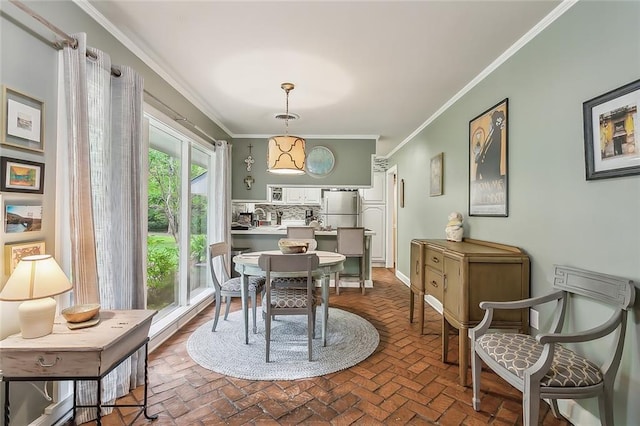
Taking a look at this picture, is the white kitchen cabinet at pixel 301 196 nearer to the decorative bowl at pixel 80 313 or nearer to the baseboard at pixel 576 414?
the decorative bowl at pixel 80 313

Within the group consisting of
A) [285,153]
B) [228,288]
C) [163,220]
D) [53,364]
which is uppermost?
[285,153]

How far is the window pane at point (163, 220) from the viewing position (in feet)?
9.03

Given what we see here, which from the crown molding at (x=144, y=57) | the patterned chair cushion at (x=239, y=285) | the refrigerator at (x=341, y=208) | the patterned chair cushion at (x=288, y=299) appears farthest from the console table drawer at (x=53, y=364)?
the refrigerator at (x=341, y=208)

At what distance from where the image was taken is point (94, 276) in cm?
162

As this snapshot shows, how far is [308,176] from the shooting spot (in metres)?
4.95

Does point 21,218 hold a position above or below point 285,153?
below


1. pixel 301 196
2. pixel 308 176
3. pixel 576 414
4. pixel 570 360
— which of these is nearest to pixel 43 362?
pixel 570 360

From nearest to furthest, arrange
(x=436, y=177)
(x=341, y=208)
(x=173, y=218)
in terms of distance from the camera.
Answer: (x=173, y=218)
(x=436, y=177)
(x=341, y=208)

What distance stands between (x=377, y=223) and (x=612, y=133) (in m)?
5.20

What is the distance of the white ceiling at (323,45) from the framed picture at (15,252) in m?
1.47

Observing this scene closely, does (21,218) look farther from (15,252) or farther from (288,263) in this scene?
(288,263)

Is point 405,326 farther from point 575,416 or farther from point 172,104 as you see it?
→ point 172,104

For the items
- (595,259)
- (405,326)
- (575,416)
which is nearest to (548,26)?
(595,259)

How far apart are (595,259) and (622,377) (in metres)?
0.59
